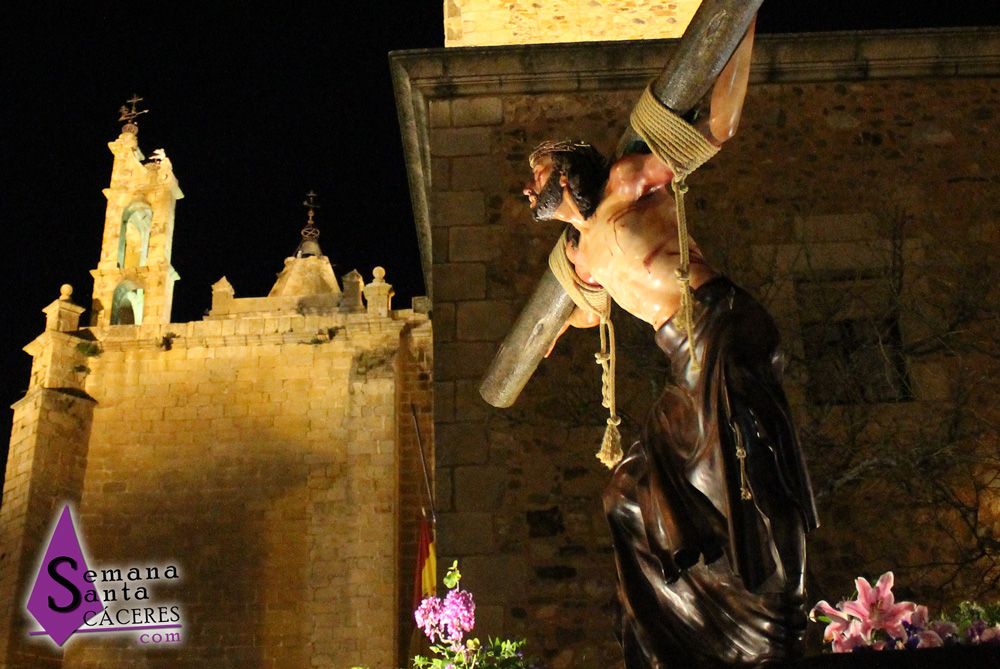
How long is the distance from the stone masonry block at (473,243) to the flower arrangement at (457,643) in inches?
139

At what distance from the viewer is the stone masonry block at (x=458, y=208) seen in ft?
28.0

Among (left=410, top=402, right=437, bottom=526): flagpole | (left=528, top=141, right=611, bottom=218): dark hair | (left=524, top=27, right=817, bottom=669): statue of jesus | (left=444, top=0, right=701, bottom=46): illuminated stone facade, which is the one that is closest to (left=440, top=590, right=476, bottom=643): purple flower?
(left=524, top=27, right=817, bottom=669): statue of jesus

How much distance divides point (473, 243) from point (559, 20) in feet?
10.0

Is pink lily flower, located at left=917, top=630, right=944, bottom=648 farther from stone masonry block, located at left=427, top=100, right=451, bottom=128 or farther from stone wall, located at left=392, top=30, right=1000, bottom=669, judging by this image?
stone masonry block, located at left=427, top=100, right=451, bottom=128

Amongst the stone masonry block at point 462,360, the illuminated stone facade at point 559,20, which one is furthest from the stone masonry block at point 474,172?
the illuminated stone facade at point 559,20

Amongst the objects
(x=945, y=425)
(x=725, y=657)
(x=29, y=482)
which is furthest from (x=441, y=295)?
(x=29, y=482)

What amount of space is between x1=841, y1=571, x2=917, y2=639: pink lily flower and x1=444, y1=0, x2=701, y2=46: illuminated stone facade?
8.08 meters

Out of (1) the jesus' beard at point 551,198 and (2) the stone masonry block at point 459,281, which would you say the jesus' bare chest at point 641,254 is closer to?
(1) the jesus' beard at point 551,198

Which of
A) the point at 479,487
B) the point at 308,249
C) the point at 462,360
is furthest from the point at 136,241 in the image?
the point at 479,487

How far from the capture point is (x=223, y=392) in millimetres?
21719

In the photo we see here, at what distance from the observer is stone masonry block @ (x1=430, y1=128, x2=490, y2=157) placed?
28.9 feet

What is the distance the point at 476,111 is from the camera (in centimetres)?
893

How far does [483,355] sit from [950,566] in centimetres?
323

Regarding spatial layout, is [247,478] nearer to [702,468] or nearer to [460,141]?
[460,141]
